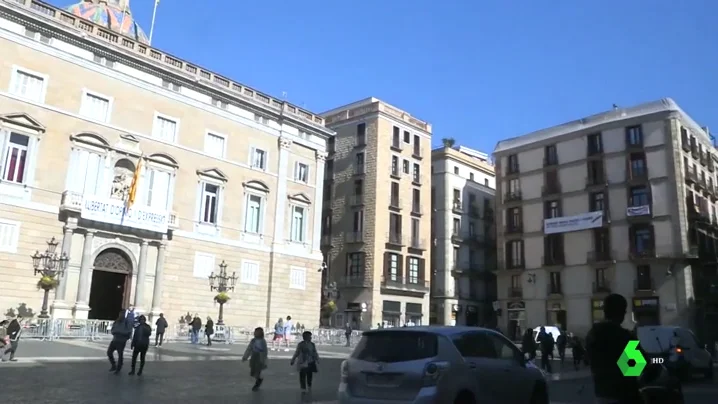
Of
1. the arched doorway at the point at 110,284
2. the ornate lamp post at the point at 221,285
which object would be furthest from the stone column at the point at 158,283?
the ornate lamp post at the point at 221,285

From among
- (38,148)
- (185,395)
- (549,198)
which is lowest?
(185,395)

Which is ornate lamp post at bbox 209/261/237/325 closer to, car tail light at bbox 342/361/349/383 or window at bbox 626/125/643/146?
car tail light at bbox 342/361/349/383

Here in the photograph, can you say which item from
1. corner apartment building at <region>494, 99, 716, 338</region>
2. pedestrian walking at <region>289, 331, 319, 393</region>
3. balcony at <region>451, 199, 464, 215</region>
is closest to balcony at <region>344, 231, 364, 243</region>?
balcony at <region>451, 199, 464, 215</region>

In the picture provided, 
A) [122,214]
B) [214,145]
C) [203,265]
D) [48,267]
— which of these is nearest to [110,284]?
[122,214]

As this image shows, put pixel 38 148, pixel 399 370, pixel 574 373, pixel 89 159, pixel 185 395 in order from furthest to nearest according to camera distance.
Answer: pixel 89 159
pixel 38 148
pixel 574 373
pixel 185 395
pixel 399 370

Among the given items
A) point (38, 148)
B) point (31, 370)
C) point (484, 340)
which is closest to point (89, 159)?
point (38, 148)

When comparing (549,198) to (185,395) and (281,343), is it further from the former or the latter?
(185,395)

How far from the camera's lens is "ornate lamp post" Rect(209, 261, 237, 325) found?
33.4m

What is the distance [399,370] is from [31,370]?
11.4 m

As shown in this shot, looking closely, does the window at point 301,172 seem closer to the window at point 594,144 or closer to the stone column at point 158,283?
the stone column at point 158,283

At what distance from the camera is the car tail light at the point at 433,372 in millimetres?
7133

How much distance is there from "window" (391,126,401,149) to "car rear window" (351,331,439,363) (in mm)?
43400

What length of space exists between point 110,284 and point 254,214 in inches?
374

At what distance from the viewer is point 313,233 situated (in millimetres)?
40562
